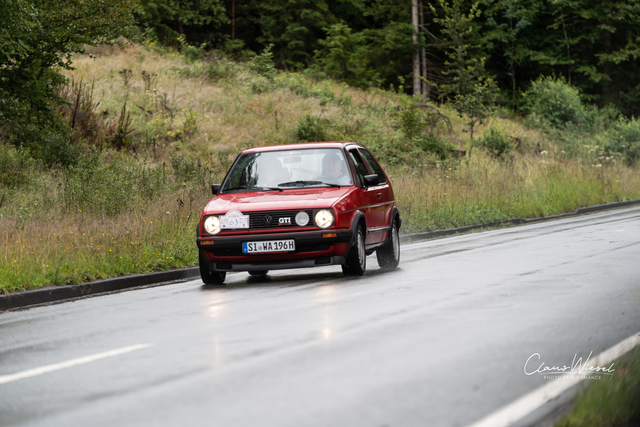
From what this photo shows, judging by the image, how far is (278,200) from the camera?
37.6 feet

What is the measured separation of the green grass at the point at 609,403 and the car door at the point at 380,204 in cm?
753

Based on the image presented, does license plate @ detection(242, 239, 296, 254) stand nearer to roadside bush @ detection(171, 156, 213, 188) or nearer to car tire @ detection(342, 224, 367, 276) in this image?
car tire @ detection(342, 224, 367, 276)

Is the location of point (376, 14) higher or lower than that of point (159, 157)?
higher

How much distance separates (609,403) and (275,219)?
713 centimetres

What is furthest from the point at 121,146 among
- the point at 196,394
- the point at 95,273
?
the point at 196,394

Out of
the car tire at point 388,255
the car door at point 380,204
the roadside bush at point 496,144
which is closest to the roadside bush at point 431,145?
the roadside bush at point 496,144

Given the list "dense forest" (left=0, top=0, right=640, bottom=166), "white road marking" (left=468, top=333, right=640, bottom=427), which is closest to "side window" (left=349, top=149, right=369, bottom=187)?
"white road marking" (left=468, top=333, right=640, bottom=427)

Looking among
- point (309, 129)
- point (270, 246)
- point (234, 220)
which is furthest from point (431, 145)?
point (270, 246)

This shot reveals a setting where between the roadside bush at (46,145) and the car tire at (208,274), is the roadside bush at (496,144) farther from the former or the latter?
the car tire at (208,274)

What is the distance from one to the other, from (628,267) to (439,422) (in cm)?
799

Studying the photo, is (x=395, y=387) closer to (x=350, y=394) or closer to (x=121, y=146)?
(x=350, y=394)

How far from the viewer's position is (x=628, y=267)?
38.3 ft

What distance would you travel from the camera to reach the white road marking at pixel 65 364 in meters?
6.12

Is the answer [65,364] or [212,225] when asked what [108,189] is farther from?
[65,364]
